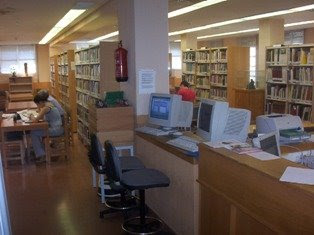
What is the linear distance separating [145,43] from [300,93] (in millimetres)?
4206

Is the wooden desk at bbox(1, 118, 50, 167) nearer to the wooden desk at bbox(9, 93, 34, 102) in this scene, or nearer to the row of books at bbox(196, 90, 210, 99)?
the row of books at bbox(196, 90, 210, 99)

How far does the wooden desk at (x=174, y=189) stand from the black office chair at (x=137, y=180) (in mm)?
136

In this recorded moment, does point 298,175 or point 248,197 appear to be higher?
point 298,175

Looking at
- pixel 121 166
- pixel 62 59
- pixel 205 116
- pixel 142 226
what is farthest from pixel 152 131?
pixel 62 59

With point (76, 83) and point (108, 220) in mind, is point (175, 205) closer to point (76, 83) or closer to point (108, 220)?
point (108, 220)

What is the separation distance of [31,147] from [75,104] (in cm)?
198

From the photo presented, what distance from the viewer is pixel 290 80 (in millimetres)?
7848

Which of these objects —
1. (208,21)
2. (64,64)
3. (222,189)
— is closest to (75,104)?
(64,64)

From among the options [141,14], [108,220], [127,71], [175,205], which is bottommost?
[108,220]

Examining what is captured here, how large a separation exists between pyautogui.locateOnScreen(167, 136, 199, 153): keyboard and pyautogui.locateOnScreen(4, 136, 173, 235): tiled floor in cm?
106

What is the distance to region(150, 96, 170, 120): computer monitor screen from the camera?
4320mm

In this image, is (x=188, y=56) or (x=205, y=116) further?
(x=188, y=56)

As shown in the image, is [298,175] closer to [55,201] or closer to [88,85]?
[55,201]

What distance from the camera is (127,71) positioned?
4992 millimetres
